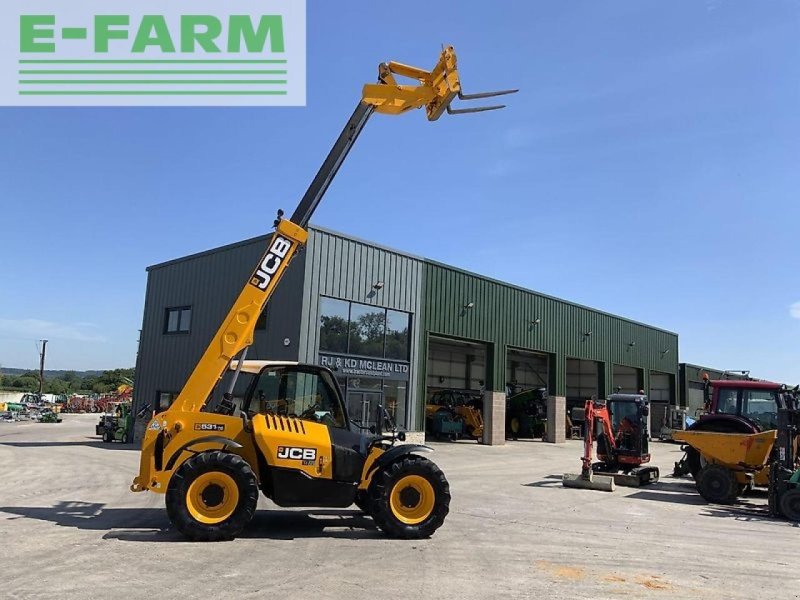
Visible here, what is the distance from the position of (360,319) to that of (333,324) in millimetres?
1346

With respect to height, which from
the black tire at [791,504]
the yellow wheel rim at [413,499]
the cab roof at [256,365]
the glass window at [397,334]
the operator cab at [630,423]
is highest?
the glass window at [397,334]

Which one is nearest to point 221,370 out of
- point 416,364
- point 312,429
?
point 312,429

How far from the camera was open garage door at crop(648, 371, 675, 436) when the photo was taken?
148ft

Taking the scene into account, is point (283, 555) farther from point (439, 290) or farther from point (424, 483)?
point (439, 290)

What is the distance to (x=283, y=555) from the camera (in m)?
7.07

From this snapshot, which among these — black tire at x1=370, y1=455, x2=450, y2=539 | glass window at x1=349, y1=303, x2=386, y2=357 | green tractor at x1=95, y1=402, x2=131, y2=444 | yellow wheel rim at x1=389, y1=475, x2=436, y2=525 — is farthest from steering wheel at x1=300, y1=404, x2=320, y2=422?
green tractor at x1=95, y1=402, x2=131, y2=444

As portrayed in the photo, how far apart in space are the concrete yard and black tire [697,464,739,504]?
563mm

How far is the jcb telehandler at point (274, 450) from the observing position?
7.74 meters

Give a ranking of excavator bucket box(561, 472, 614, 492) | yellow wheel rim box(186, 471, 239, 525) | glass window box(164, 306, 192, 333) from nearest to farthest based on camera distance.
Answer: yellow wheel rim box(186, 471, 239, 525) < excavator bucket box(561, 472, 614, 492) < glass window box(164, 306, 192, 333)

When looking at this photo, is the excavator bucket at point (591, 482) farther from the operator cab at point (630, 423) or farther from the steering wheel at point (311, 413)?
the steering wheel at point (311, 413)

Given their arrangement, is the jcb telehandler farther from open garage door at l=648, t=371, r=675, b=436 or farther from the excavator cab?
open garage door at l=648, t=371, r=675, b=436

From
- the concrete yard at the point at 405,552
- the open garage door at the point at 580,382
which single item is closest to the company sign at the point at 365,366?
the concrete yard at the point at 405,552

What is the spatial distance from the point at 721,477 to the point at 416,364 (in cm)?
1296

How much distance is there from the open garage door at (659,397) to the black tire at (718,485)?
33.5 m
